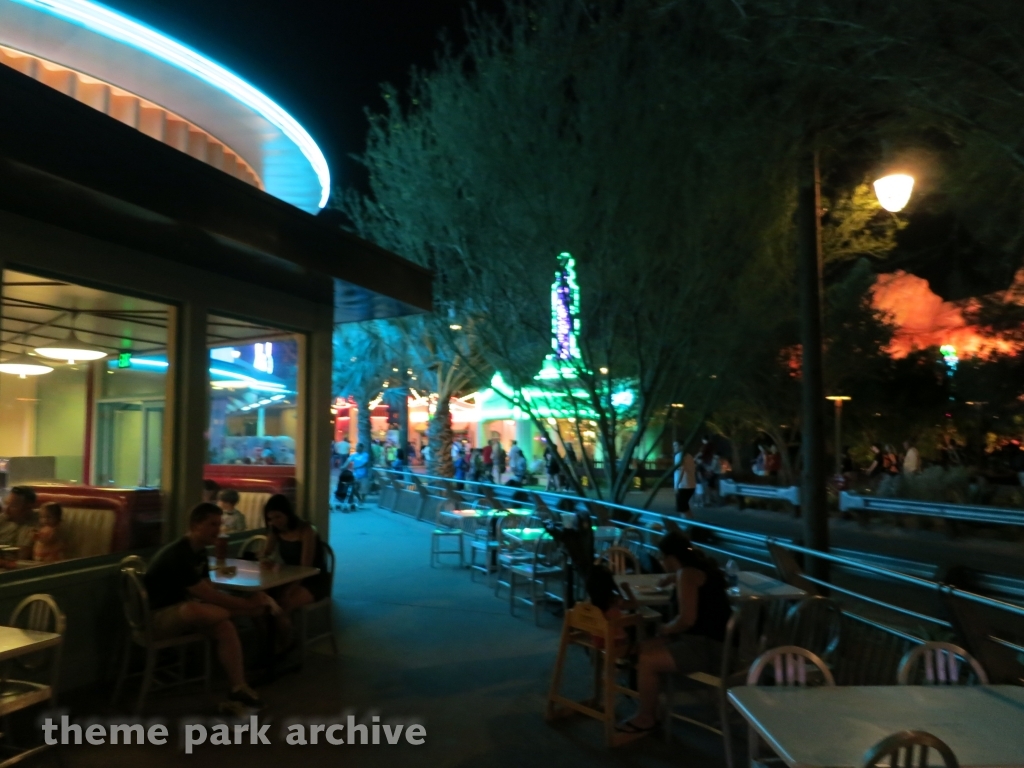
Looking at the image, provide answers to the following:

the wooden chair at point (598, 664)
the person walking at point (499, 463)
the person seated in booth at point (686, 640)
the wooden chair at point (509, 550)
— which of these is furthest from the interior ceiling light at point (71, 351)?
the person walking at point (499, 463)

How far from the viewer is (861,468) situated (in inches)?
1260

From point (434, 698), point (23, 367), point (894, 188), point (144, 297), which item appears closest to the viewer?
point (434, 698)

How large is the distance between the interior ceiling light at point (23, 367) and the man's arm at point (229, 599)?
2.49 m

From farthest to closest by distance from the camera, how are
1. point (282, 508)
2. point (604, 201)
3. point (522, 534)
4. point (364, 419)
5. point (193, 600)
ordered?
point (364, 419)
point (604, 201)
point (522, 534)
point (282, 508)
point (193, 600)

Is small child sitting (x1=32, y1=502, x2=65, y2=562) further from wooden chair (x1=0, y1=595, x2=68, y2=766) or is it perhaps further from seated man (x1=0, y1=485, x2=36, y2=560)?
wooden chair (x1=0, y1=595, x2=68, y2=766)

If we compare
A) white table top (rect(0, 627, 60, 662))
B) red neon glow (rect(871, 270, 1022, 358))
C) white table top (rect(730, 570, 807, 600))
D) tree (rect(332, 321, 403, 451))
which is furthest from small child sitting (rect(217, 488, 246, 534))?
red neon glow (rect(871, 270, 1022, 358))

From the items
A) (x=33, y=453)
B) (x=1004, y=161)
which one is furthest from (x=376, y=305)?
(x=1004, y=161)

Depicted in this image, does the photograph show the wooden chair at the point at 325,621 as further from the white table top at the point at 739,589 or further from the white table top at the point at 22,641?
the white table top at the point at 739,589

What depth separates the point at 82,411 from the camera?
764 centimetres

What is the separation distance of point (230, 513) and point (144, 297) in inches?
92.7

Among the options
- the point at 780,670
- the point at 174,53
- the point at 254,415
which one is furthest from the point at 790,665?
the point at 174,53

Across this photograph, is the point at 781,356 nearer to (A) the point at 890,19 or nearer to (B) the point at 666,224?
(B) the point at 666,224

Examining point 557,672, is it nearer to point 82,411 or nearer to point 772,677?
point 772,677

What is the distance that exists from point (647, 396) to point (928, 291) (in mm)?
32049
